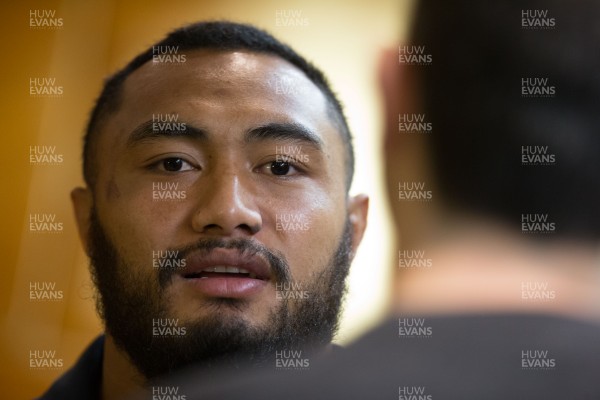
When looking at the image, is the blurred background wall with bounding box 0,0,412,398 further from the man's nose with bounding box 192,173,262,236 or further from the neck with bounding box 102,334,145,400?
the man's nose with bounding box 192,173,262,236

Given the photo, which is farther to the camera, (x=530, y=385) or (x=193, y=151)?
(x=530, y=385)

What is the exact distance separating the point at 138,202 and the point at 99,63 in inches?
14.6

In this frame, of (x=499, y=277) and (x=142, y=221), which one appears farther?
(x=499, y=277)

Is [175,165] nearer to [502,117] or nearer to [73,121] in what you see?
[73,121]

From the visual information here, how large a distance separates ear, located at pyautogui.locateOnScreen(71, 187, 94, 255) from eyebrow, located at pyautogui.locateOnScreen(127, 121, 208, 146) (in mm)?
170

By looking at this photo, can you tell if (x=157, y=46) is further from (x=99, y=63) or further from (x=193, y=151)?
(x=193, y=151)

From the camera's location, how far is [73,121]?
155cm

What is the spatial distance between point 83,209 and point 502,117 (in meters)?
1.01

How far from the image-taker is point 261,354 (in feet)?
4.71

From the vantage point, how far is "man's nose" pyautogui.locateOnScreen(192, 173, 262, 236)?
139cm

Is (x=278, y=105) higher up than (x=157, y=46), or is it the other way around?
(x=157, y=46)

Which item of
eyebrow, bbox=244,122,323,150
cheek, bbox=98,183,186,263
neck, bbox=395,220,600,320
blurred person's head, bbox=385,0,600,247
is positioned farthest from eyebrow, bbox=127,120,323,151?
neck, bbox=395,220,600,320

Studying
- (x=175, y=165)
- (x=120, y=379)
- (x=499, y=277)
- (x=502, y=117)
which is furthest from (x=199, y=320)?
(x=502, y=117)

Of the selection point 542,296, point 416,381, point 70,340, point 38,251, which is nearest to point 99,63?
point 38,251
